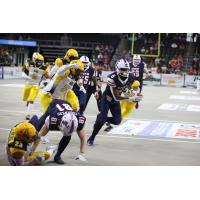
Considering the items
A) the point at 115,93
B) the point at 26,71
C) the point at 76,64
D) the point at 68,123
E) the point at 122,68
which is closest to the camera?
the point at 68,123

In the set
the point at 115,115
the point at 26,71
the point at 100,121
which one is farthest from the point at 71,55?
the point at 26,71

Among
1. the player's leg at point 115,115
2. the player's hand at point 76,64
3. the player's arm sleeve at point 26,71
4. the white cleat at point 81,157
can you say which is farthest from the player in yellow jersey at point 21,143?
the player's arm sleeve at point 26,71

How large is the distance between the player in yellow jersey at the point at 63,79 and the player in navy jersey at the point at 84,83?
56 cm

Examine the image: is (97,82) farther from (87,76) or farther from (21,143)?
(21,143)

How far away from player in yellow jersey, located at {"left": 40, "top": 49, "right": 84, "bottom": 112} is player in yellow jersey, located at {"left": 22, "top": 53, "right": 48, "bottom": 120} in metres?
1.28

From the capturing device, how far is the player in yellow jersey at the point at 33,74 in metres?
8.20

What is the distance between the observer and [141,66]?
10.8m

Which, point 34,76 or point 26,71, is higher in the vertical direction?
point 26,71

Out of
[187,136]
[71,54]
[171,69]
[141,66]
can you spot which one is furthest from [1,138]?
[171,69]

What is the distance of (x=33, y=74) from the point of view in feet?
A: 29.7

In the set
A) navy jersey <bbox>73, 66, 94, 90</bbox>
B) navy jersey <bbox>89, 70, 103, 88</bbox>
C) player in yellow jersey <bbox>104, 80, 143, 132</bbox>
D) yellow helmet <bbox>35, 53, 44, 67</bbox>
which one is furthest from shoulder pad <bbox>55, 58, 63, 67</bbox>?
navy jersey <bbox>89, 70, 103, 88</bbox>

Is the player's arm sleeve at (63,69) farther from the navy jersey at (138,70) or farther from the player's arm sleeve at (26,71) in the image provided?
the navy jersey at (138,70)

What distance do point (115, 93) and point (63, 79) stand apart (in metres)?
0.81

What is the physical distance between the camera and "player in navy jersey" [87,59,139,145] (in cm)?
674
